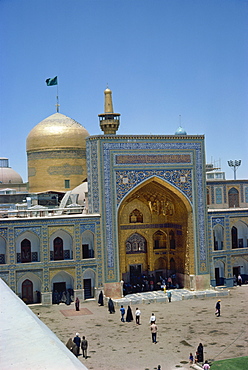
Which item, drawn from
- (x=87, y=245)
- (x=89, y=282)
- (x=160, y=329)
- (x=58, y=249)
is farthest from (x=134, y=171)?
(x=160, y=329)

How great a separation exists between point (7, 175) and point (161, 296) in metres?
18.4

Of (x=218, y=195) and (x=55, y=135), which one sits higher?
(x=55, y=135)

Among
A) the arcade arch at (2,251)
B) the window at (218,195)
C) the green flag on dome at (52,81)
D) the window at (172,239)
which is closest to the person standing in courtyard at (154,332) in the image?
the arcade arch at (2,251)

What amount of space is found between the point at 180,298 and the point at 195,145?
712cm

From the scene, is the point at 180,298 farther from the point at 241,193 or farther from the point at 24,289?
the point at 241,193

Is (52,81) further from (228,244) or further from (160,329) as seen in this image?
(160,329)

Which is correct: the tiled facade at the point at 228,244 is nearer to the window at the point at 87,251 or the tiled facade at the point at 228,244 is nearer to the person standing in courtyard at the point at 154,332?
the window at the point at 87,251

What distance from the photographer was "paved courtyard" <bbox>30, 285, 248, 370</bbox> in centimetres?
1366

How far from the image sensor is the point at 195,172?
23.3 meters

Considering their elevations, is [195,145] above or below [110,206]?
above

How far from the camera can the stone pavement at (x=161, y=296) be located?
21.1 metres

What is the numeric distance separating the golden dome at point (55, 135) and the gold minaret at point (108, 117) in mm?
3433

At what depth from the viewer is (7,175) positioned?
3606 centimetres

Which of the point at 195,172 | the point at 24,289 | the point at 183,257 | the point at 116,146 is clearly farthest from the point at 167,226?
the point at 24,289
